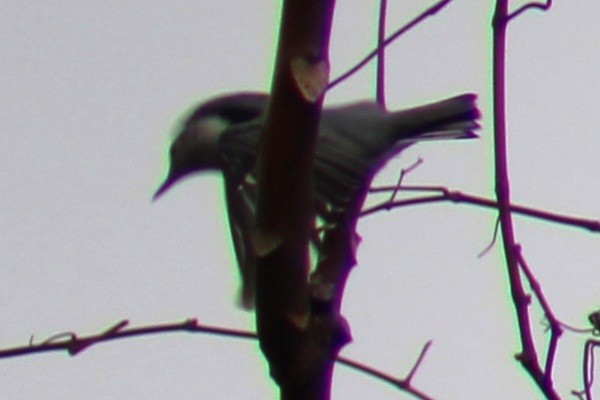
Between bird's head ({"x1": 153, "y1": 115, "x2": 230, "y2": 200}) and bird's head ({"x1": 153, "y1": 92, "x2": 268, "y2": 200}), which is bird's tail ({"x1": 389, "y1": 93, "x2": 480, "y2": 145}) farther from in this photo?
→ bird's head ({"x1": 153, "y1": 115, "x2": 230, "y2": 200})

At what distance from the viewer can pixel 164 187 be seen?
14.6 ft

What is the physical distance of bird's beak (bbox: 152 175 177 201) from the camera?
4441 mm

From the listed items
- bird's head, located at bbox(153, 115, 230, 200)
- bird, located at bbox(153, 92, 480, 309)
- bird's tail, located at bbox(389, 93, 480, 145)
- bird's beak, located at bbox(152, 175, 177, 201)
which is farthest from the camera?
bird's beak, located at bbox(152, 175, 177, 201)

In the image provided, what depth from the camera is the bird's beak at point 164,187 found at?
14.6 ft

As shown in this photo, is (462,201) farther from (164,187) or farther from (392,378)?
(164,187)

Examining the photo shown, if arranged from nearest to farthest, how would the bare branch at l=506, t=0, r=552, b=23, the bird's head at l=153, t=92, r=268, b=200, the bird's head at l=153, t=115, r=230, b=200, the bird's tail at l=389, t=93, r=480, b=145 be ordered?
the bare branch at l=506, t=0, r=552, b=23, the bird's tail at l=389, t=93, r=480, b=145, the bird's head at l=153, t=92, r=268, b=200, the bird's head at l=153, t=115, r=230, b=200

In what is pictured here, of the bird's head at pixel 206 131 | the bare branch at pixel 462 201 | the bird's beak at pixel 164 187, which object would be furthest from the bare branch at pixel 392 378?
the bird's beak at pixel 164 187

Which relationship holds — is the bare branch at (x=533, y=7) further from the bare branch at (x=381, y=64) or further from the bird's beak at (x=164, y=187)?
the bird's beak at (x=164, y=187)

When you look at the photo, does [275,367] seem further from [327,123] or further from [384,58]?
[327,123]

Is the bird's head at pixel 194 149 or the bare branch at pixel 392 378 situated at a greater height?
the bird's head at pixel 194 149

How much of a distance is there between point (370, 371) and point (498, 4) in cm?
61

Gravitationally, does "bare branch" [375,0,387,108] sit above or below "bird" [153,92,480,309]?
above

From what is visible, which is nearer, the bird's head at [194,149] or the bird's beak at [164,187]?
the bird's head at [194,149]

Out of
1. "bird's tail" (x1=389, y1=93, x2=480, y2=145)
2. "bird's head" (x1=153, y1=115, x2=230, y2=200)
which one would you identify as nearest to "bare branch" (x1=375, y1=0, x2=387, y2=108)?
"bird's tail" (x1=389, y1=93, x2=480, y2=145)
